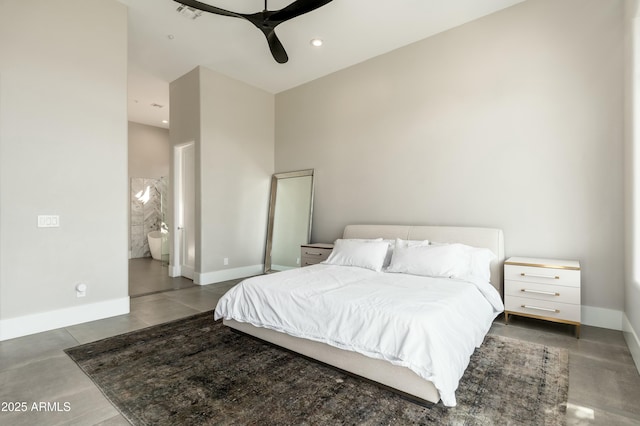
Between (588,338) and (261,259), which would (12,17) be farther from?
(588,338)

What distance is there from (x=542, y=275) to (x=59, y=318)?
4.75 m

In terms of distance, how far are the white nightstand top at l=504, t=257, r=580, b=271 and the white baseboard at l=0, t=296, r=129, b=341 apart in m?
4.24

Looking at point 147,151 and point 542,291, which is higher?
point 147,151

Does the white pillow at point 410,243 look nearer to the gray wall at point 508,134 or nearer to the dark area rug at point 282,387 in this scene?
the gray wall at point 508,134

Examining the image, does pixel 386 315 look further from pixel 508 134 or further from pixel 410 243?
pixel 508 134

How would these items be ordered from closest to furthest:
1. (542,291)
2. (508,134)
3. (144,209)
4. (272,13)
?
(272,13)
(542,291)
(508,134)
(144,209)

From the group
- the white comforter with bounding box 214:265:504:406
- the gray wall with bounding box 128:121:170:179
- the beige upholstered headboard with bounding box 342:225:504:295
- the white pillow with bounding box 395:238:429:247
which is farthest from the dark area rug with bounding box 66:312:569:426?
the gray wall with bounding box 128:121:170:179

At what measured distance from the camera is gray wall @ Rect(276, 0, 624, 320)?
3016 mm

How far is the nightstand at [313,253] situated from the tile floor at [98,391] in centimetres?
193

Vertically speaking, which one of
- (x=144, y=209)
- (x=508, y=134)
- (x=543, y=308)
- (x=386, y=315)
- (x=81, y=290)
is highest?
(x=508, y=134)

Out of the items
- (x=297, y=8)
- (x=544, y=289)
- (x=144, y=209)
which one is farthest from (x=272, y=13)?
(x=144, y=209)

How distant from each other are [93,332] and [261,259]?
3015 mm

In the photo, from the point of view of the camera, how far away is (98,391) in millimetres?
2039

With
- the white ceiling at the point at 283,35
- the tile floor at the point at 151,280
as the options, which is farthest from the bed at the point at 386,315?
the white ceiling at the point at 283,35
